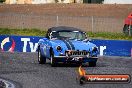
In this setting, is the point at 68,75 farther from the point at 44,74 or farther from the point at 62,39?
the point at 62,39

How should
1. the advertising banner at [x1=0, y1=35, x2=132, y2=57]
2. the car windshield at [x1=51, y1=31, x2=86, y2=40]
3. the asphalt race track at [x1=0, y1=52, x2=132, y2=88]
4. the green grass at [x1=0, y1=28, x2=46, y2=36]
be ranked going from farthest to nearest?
the green grass at [x1=0, y1=28, x2=46, y2=36]
the advertising banner at [x1=0, y1=35, x2=132, y2=57]
the car windshield at [x1=51, y1=31, x2=86, y2=40]
the asphalt race track at [x1=0, y1=52, x2=132, y2=88]

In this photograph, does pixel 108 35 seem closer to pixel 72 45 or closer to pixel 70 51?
pixel 72 45

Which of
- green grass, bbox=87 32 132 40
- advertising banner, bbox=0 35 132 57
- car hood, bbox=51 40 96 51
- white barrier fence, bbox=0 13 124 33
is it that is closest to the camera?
car hood, bbox=51 40 96 51

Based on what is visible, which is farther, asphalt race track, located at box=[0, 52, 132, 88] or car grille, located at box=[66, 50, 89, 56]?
car grille, located at box=[66, 50, 89, 56]

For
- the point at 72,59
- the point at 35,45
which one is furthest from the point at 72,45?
the point at 35,45

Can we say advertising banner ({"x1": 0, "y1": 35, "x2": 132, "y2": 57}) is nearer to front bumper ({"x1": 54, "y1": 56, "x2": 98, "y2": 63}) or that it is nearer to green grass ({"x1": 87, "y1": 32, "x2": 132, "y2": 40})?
front bumper ({"x1": 54, "y1": 56, "x2": 98, "y2": 63})

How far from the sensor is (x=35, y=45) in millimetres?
31219

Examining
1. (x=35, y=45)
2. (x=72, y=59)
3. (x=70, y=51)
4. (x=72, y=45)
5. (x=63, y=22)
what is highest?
(x=72, y=45)

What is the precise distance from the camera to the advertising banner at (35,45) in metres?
29.0

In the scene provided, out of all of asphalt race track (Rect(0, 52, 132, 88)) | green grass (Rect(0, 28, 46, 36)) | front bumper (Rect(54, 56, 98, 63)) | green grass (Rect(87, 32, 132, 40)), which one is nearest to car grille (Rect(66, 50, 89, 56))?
front bumper (Rect(54, 56, 98, 63))

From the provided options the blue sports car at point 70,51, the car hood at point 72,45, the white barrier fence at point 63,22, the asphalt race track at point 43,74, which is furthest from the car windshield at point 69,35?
the white barrier fence at point 63,22

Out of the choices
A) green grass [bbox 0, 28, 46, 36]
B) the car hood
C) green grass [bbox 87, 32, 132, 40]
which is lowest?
green grass [bbox 0, 28, 46, 36]

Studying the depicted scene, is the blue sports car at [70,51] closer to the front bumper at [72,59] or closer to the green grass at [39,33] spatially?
the front bumper at [72,59]

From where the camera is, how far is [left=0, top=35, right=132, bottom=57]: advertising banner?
29047 millimetres
